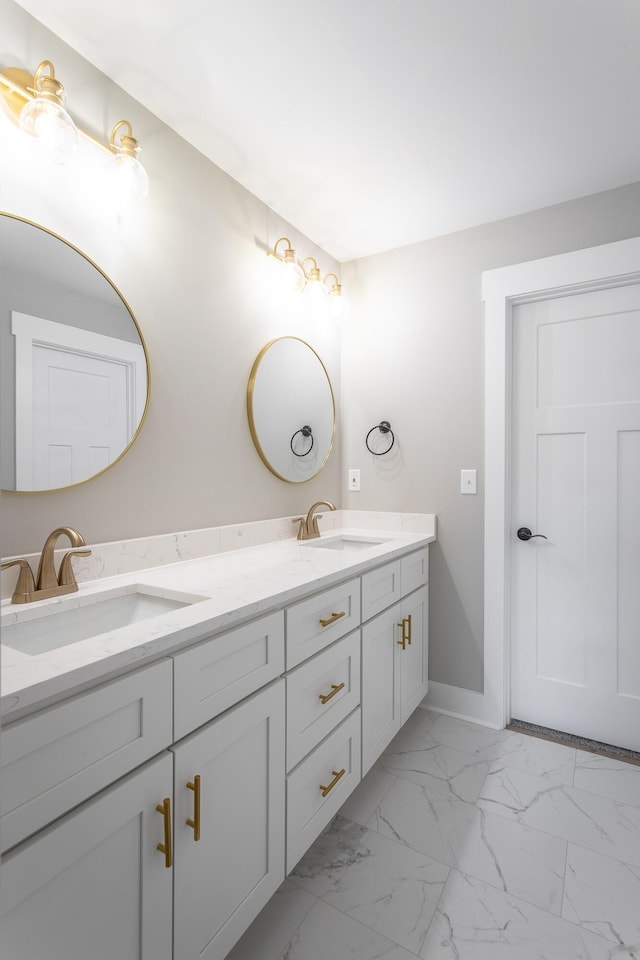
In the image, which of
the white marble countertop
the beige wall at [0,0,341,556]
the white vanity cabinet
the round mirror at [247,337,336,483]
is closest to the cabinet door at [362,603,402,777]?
the white vanity cabinet

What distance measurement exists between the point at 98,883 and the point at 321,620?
0.77 metres

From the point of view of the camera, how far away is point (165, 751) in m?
0.92

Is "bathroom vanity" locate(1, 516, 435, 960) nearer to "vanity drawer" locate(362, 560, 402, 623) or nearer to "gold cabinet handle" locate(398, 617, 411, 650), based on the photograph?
"vanity drawer" locate(362, 560, 402, 623)

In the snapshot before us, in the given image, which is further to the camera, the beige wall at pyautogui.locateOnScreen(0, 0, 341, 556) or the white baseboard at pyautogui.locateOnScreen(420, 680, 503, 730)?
the white baseboard at pyautogui.locateOnScreen(420, 680, 503, 730)

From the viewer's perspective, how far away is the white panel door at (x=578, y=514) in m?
2.06

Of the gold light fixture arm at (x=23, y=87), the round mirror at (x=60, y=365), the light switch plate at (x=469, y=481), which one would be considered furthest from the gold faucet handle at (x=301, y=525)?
the gold light fixture arm at (x=23, y=87)

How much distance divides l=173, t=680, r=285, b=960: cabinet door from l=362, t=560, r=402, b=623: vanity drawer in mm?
541

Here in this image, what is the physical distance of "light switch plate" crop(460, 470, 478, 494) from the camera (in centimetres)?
231

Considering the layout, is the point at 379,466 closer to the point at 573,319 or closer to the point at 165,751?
the point at 573,319

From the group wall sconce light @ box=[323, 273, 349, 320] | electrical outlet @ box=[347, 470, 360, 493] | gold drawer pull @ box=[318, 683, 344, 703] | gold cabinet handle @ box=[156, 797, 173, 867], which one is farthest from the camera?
electrical outlet @ box=[347, 470, 360, 493]

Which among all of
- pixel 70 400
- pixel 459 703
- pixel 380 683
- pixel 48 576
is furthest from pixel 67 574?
pixel 459 703

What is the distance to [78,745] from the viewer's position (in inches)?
30.5

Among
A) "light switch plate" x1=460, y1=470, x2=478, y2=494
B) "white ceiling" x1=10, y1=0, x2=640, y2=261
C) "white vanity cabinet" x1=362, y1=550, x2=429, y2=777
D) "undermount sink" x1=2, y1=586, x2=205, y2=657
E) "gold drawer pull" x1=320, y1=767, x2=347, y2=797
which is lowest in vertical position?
"gold drawer pull" x1=320, y1=767, x2=347, y2=797

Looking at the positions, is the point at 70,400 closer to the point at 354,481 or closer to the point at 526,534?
the point at 354,481
